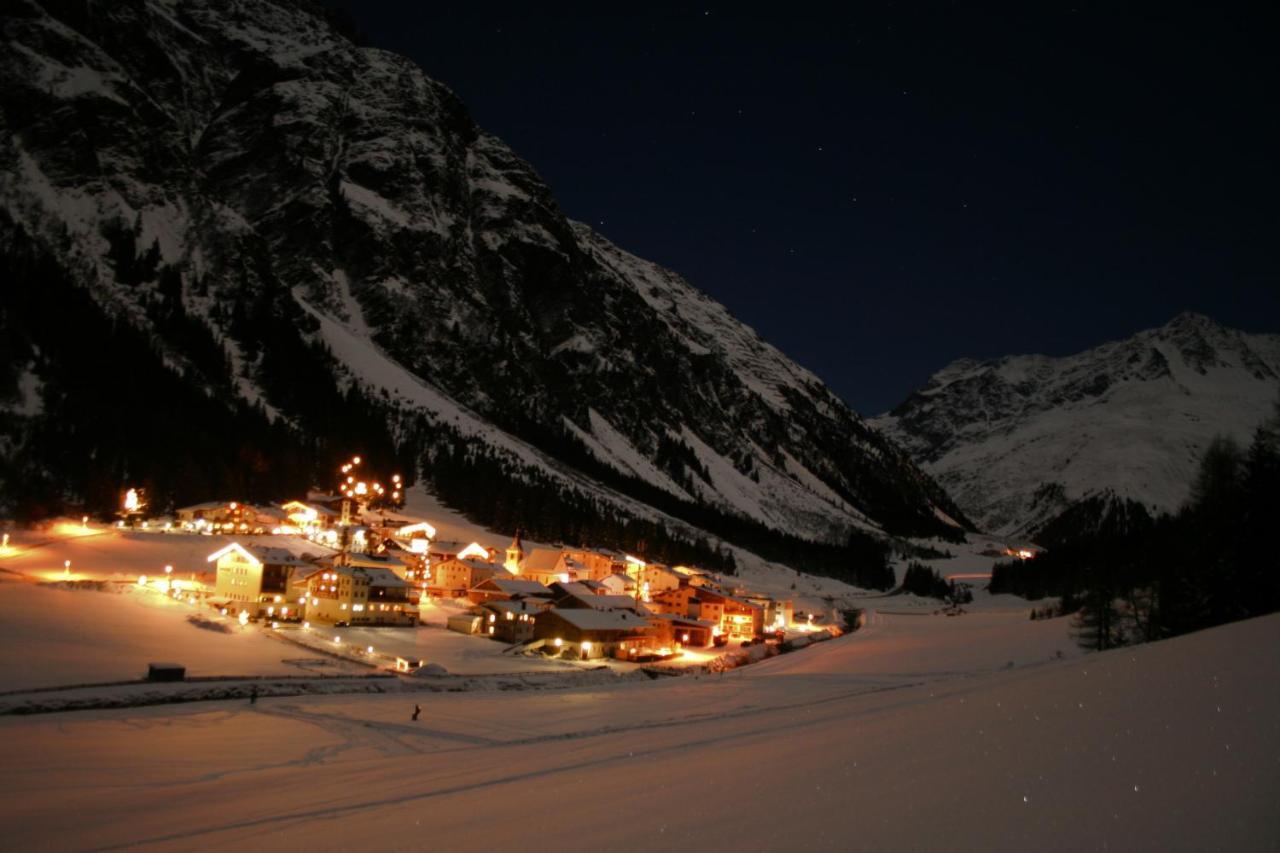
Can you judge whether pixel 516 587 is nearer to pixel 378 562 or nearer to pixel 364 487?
pixel 378 562

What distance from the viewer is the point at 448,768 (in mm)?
16312

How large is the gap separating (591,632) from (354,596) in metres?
17.7

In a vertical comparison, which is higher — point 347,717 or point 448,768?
point 448,768

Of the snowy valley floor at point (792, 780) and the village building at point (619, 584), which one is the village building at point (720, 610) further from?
the snowy valley floor at point (792, 780)

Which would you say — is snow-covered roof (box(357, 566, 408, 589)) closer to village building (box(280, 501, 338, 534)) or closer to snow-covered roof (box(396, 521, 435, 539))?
snow-covered roof (box(396, 521, 435, 539))

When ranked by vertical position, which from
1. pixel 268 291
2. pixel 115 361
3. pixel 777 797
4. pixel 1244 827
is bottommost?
pixel 777 797

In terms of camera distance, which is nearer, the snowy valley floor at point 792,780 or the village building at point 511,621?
the snowy valley floor at point 792,780

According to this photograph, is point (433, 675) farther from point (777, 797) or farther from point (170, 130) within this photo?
point (170, 130)

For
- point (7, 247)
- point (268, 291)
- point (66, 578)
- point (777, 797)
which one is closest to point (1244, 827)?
point (777, 797)

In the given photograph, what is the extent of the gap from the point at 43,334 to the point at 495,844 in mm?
118100

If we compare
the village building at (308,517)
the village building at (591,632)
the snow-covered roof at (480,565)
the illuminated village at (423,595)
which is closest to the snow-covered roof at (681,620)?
the illuminated village at (423,595)

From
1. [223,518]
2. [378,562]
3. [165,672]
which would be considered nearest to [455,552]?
[378,562]

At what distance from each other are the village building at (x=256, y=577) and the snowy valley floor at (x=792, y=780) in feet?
120

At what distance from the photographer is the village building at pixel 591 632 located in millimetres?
56781
